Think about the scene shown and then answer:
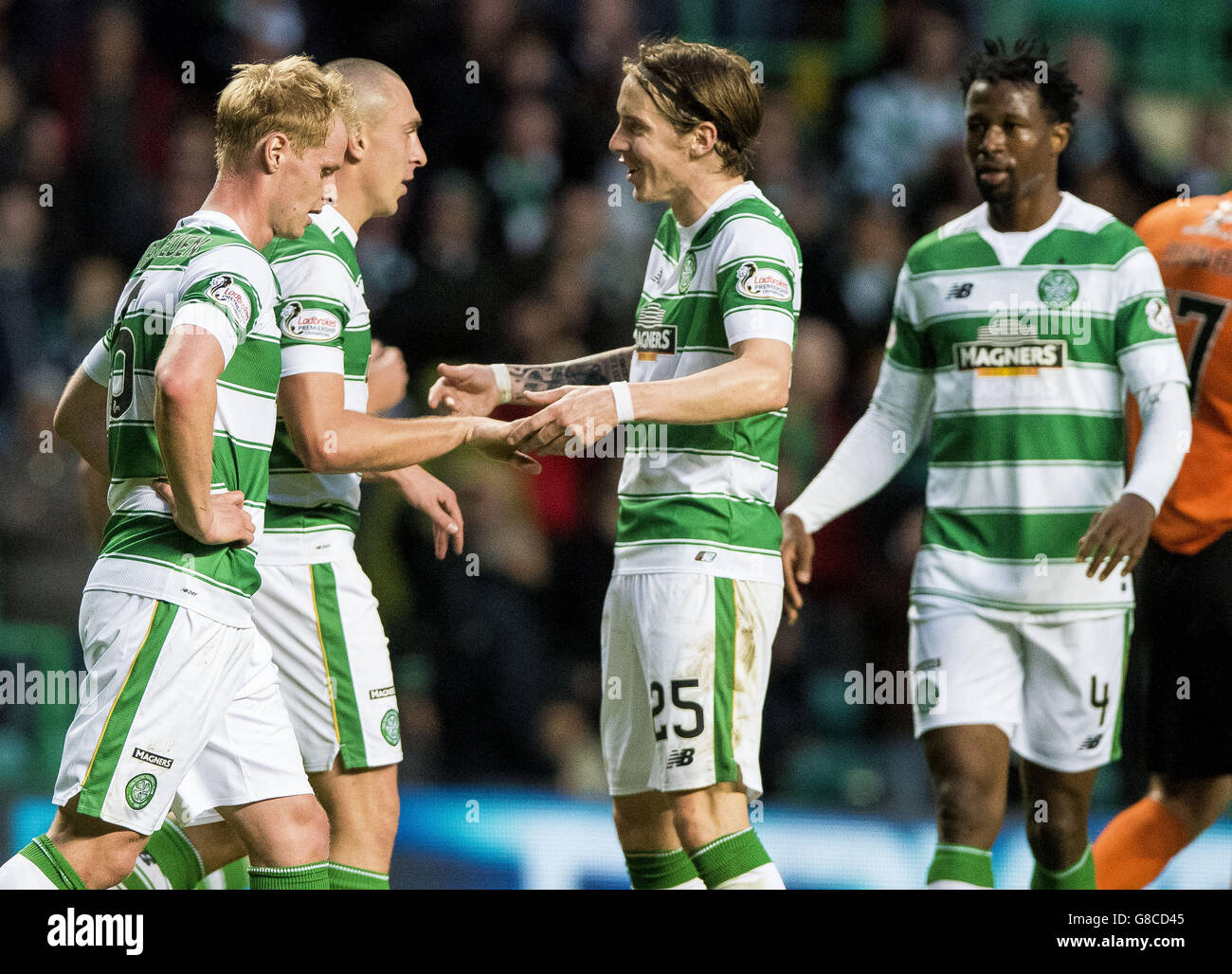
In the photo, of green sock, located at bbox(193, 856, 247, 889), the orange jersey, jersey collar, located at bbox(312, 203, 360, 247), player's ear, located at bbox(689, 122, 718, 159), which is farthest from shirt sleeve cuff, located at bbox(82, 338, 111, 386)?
the orange jersey

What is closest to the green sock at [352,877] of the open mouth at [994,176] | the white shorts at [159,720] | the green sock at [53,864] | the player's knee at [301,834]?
the player's knee at [301,834]

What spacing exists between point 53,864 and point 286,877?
0.45m

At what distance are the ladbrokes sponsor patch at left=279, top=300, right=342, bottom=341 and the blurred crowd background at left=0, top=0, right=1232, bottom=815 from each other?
2527 millimetres

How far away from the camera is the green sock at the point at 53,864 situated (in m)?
2.97

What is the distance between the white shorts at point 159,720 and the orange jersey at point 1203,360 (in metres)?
2.48

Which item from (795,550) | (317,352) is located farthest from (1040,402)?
(317,352)

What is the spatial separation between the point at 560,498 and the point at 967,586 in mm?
2854

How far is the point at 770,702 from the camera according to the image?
6242 millimetres

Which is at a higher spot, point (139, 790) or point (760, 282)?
point (760, 282)

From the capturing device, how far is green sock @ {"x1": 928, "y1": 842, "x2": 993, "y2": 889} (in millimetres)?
3801

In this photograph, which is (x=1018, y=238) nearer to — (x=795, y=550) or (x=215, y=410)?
(x=795, y=550)

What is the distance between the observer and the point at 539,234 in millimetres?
7051

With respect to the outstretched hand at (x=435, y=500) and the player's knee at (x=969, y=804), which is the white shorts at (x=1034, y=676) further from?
the outstretched hand at (x=435, y=500)
